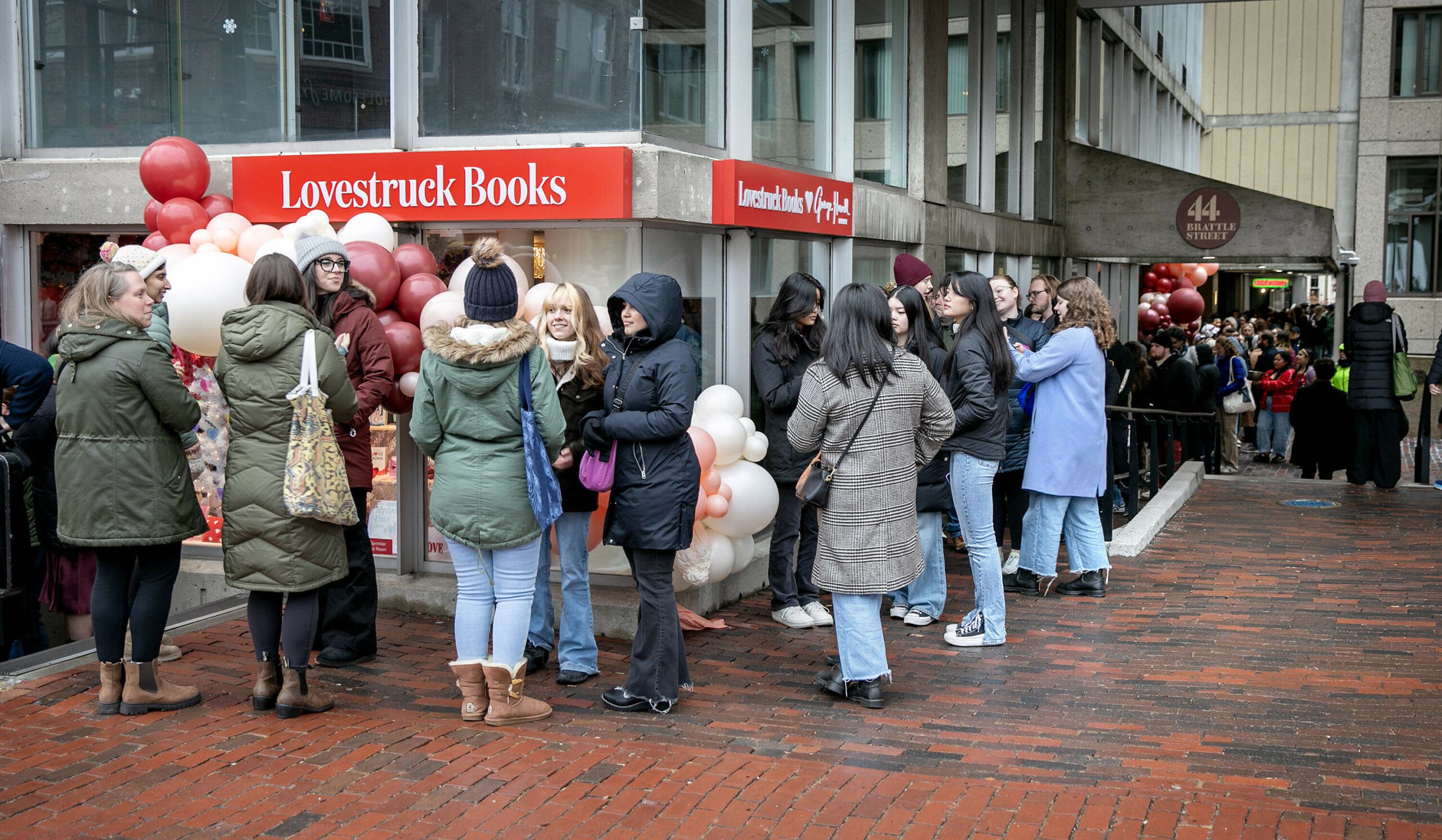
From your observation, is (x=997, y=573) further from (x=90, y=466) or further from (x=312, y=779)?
(x=90, y=466)

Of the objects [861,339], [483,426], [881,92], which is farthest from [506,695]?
[881,92]

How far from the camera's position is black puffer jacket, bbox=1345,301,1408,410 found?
1304cm

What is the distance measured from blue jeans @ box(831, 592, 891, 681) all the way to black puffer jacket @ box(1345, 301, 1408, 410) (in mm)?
8947

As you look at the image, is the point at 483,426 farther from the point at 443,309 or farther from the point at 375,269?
the point at 375,269

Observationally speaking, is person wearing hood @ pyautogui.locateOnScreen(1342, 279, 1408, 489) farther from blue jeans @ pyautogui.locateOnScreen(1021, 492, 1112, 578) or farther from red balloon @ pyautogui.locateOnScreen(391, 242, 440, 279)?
red balloon @ pyautogui.locateOnScreen(391, 242, 440, 279)

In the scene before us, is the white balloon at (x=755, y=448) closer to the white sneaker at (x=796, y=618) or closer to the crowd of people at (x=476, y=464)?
the white sneaker at (x=796, y=618)

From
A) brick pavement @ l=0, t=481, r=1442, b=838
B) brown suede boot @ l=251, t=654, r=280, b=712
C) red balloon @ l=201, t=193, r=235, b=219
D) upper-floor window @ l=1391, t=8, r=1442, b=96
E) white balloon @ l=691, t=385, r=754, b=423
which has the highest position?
upper-floor window @ l=1391, t=8, r=1442, b=96

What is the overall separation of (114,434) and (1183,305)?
65.3 feet

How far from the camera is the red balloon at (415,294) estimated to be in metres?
6.90

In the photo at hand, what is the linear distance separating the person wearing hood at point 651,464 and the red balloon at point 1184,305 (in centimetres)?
1839

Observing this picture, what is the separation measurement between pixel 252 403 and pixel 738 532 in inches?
106

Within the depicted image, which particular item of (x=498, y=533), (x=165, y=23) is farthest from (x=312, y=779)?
(x=165, y=23)

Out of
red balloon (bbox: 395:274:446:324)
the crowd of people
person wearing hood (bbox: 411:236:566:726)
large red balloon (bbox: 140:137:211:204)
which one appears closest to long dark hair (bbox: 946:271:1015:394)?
the crowd of people

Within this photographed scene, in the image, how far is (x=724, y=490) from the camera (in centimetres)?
703
